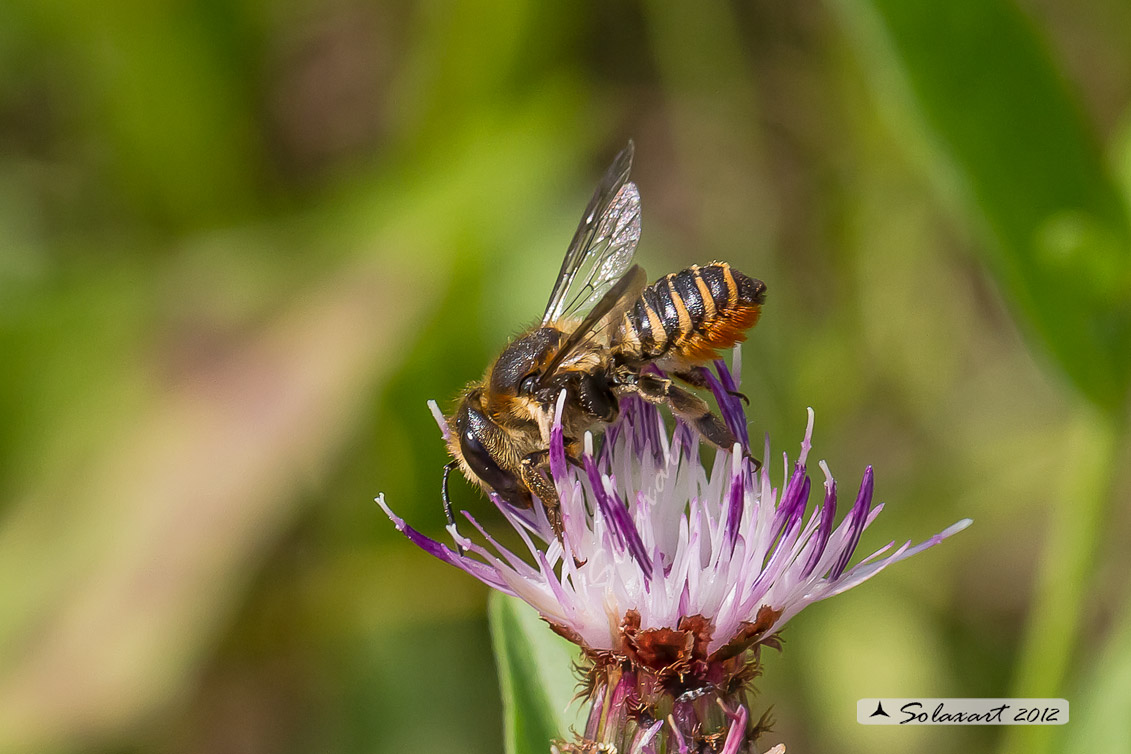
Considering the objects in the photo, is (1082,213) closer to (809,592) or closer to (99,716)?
(809,592)

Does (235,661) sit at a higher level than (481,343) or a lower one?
lower

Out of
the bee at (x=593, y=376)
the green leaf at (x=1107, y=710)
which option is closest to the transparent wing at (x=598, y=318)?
the bee at (x=593, y=376)

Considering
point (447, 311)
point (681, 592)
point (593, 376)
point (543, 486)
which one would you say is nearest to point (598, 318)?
point (593, 376)

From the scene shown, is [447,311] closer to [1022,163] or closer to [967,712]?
[1022,163]

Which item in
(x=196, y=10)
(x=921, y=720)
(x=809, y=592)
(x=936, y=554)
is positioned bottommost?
(x=921, y=720)

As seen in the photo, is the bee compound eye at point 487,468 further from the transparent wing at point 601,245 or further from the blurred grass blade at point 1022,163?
the blurred grass blade at point 1022,163

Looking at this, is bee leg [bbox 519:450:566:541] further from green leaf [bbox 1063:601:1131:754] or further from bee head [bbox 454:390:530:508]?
green leaf [bbox 1063:601:1131:754]

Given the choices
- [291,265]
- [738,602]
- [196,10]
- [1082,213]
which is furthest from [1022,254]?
[196,10]
